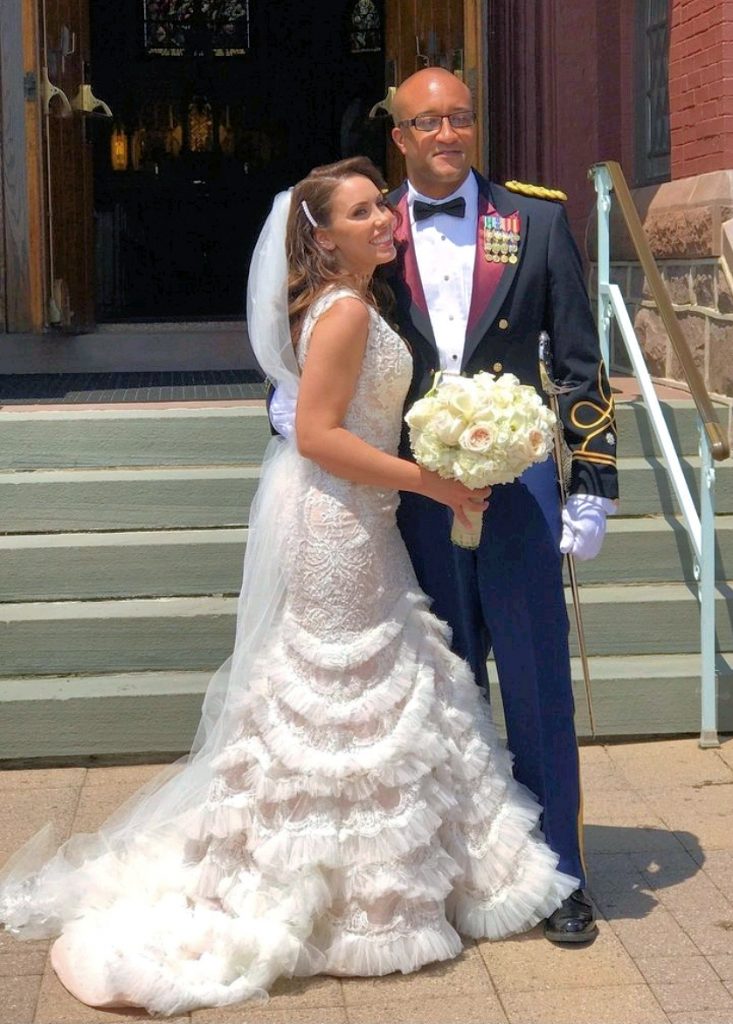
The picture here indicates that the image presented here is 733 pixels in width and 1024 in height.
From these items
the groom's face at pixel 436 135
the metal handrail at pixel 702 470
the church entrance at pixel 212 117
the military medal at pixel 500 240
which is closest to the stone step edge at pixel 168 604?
the metal handrail at pixel 702 470

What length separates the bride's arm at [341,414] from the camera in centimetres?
363

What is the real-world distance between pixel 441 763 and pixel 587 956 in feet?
1.94

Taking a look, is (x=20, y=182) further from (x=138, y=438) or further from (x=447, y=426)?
(x=447, y=426)

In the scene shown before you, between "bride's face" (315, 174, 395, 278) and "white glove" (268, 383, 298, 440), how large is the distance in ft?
1.21

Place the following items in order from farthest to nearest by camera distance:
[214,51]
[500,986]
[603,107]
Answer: [214,51], [603,107], [500,986]

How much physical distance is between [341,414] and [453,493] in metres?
0.32

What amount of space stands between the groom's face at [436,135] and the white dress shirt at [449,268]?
67mm

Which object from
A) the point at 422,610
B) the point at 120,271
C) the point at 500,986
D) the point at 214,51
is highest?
the point at 214,51

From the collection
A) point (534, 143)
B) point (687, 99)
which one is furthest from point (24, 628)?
point (534, 143)

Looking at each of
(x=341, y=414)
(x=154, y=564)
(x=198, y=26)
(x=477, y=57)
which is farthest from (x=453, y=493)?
(x=198, y=26)

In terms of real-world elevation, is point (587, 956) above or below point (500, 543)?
below

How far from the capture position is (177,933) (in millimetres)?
3668

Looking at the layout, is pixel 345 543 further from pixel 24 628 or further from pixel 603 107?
pixel 603 107

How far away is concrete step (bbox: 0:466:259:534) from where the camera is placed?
604 centimetres
